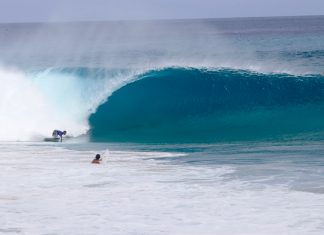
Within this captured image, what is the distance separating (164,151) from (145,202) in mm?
6502

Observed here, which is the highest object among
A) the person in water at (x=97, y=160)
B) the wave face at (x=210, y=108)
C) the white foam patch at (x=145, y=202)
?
the wave face at (x=210, y=108)

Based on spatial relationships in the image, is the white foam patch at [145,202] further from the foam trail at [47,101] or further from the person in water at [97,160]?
the foam trail at [47,101]

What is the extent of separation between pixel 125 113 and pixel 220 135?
4716 mm

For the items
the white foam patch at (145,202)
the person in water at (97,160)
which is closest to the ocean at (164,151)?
the white foam patch at (145,202)

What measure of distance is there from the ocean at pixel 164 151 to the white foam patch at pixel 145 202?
0.06 ft

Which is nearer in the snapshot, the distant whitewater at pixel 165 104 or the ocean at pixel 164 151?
the ocean at pixel 164 151

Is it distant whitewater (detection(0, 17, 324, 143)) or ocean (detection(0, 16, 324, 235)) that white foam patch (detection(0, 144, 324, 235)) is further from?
distant whitewater (detection(0, 17, 324, 143))

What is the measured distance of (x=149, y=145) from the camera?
20859mm

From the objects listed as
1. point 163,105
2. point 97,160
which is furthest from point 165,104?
point 97,160

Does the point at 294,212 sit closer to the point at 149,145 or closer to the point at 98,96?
the point at 149,145

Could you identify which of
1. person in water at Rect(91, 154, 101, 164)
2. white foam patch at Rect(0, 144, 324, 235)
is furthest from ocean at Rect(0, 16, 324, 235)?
person in water at Rect(91, 154, 101, 164)

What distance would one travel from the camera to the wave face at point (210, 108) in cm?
2316

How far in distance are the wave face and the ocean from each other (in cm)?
4

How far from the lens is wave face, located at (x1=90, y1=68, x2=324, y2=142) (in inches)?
912
